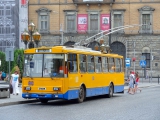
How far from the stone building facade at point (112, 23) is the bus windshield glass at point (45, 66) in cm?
5200

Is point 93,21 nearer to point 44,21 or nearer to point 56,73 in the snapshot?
point 44,21

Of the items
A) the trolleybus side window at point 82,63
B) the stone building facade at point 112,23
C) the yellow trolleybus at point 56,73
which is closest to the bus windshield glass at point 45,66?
the yellow trolleybus at point 56,73

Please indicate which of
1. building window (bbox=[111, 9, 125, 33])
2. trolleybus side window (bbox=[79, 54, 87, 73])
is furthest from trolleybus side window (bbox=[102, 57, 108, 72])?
building window (bbox=[111, 9, 125, 33])

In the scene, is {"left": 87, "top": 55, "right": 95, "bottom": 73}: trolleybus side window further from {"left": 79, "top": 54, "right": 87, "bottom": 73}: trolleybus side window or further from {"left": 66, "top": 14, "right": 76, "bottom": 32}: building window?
{"left": 66, "top": 14, "right": 76, "bottom": 32}: building window

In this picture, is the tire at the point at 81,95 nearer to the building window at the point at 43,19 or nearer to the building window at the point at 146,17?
the building window at the point at 146,17

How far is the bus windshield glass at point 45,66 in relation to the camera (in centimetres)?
2492

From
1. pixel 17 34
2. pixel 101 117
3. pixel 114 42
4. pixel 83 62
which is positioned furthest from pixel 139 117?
pixel 114 42

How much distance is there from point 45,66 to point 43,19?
179 feet

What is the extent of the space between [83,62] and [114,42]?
51.3 metres

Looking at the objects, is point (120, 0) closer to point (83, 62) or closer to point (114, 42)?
point (114, 42)

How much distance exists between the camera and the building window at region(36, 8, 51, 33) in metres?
78.7

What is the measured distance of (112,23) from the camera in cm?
7794

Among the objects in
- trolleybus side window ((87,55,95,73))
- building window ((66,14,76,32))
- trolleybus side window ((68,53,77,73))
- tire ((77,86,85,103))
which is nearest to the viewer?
trolleybus side window ((68,53,77,73))

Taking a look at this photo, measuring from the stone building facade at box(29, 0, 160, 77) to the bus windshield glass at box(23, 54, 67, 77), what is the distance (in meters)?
52.0
